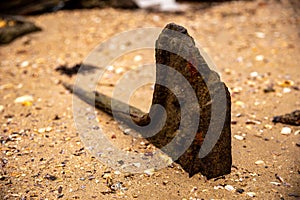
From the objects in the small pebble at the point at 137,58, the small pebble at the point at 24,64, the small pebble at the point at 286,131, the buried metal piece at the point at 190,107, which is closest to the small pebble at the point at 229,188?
the buried metal piece at the point at 190,107

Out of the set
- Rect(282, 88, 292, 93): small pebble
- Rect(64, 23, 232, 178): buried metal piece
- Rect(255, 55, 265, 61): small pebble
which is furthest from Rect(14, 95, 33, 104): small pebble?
Rect(255, 55, 265, 61): small pebble

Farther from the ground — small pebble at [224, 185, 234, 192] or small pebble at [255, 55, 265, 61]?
small pebble at [255, 55, 265, 61]

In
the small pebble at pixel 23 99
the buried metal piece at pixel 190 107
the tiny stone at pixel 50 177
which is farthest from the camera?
the small pebble at pixel 23 99

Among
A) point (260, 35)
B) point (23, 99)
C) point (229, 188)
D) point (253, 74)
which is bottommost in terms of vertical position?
point (23, 99)

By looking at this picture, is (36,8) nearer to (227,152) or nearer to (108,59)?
(108,59)

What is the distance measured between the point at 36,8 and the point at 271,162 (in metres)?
4.78

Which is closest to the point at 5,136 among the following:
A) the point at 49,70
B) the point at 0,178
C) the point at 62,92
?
the point at 0,178

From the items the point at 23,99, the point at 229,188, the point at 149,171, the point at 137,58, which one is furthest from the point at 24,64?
the point at 229,188

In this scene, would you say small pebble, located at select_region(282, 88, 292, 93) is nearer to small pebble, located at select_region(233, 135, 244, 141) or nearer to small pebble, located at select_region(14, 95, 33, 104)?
small pebble, located at select_region(233, 135, 244, 141)

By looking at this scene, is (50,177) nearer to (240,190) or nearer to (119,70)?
(240,190)

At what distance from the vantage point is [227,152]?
256cm

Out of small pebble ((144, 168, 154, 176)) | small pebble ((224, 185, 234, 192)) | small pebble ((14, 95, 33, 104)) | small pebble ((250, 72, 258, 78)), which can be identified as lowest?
small pebble ((14, 95, 33, 104))

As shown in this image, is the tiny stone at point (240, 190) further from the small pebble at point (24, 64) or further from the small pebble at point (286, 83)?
the small pebble at point (24, 64)

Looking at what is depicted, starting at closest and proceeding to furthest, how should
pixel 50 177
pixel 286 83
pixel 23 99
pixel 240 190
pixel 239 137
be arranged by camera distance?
pixel 240 190
pixel 50 177
pixel 239 137
pixel 23 99
pixel 286 83
